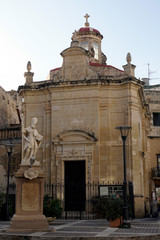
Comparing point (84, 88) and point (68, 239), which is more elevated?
point (84, 88)

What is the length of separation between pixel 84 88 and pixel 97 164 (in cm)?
502

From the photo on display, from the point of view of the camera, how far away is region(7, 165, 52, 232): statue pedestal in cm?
1271

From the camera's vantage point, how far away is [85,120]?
74.4 feet

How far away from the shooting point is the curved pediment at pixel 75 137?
2214 centimetres

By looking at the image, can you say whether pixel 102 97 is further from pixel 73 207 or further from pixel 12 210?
pixel 12 210

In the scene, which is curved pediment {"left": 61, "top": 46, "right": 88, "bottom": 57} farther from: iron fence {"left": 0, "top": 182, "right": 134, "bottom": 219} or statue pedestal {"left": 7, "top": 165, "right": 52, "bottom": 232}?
statue pedestal {"left": 7, "top": 165, "right": 52, "bottom": 232}

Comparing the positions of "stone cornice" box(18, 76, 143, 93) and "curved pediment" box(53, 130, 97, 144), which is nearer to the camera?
"curved pediment" box(53, 130, 97, 144)

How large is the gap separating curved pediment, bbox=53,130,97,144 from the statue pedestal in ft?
29.4

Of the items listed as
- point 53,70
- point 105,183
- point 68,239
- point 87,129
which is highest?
point 53,70

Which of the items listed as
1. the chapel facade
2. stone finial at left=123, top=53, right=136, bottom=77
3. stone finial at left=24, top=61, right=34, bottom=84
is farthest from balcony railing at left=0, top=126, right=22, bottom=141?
stone finial at left=123, top=53, right=136, bottom=77

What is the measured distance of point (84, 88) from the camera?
911 inches

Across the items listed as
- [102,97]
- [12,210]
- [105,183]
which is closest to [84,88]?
[102,97]

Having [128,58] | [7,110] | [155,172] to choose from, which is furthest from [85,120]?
[7,110]

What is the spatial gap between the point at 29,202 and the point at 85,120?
1033 cm
